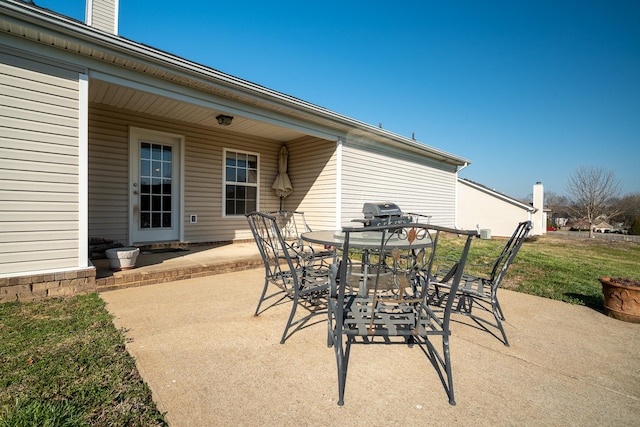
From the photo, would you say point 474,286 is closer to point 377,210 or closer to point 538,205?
point 377,210

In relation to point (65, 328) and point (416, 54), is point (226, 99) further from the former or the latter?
point (416, 54)

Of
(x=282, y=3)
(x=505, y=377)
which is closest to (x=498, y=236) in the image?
(x=282, y=3)

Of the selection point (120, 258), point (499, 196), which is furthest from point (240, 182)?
point (499, 196)

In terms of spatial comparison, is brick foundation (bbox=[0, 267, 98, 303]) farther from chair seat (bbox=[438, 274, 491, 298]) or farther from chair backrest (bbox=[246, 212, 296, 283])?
chair seat (bbox=[438, 274, 491, 298])

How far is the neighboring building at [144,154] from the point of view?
2.99 metres

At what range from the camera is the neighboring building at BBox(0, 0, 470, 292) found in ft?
9.80

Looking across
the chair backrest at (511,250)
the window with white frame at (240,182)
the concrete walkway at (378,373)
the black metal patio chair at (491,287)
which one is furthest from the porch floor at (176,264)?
the chair backrest at (511,250)

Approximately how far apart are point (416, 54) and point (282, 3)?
17.5 feet

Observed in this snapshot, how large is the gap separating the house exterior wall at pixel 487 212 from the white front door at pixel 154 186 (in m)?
12.3

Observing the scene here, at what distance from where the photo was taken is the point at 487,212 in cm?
1426

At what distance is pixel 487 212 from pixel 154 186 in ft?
47.2

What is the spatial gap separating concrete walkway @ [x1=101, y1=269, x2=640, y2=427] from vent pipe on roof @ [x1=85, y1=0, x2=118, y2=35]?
195 inches

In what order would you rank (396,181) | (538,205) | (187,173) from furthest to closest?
(538,205)
(396,181)
(187,173)

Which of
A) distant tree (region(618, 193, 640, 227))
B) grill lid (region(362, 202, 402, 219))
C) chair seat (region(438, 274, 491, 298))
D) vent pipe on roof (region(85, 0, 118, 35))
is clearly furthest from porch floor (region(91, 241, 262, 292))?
distant tree (region(618, 193, 640, 227))
